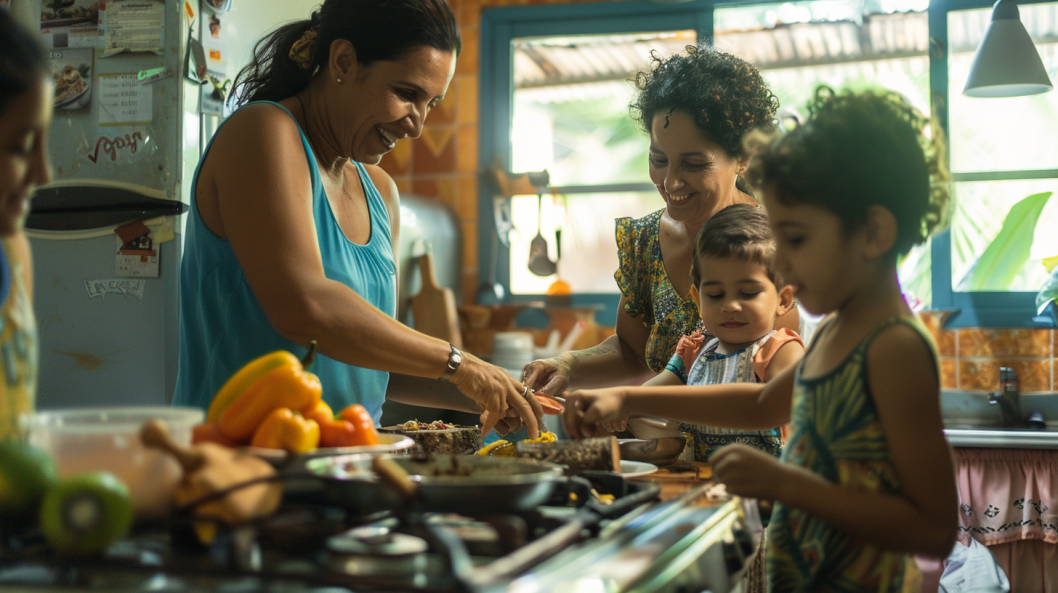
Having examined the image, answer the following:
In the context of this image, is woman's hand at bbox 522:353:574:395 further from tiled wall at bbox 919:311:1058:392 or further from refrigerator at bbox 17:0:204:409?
tiled wall at bbox 919:311:1058:392

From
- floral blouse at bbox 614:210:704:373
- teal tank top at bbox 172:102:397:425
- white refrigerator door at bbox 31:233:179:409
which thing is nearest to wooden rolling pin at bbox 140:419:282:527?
teal tank top at bbox 172:102:397:425

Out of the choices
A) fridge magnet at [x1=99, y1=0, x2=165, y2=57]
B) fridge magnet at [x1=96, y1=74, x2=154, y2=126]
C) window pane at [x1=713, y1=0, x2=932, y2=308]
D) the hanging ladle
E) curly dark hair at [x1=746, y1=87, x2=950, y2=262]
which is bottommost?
curly dark hair at [x1=746, y1=87, x2=950, y2=262]

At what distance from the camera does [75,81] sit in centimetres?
245

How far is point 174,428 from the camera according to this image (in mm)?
723

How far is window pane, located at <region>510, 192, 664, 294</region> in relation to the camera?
3982mm

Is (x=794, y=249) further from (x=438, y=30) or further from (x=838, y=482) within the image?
(x=438, y=30)

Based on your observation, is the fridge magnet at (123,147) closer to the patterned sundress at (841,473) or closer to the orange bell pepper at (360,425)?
the orange bell pepper at (360,425)

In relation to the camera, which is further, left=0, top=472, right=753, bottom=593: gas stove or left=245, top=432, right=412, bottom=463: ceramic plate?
left=245, top=432, right=412, bottom=463: ceramic plate

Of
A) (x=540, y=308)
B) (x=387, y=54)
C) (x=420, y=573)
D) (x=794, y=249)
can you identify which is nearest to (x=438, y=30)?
(x=387, y=54)

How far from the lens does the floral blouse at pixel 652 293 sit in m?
1.76

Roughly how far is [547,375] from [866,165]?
36.4 inches

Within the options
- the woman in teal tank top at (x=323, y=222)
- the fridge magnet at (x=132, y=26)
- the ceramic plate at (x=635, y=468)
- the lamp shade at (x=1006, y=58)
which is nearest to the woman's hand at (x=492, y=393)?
the woman in teal tank top at (x=323, y=222)

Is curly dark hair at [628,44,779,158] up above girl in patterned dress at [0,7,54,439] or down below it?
above

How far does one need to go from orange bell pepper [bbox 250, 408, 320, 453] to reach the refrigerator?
176 cm
